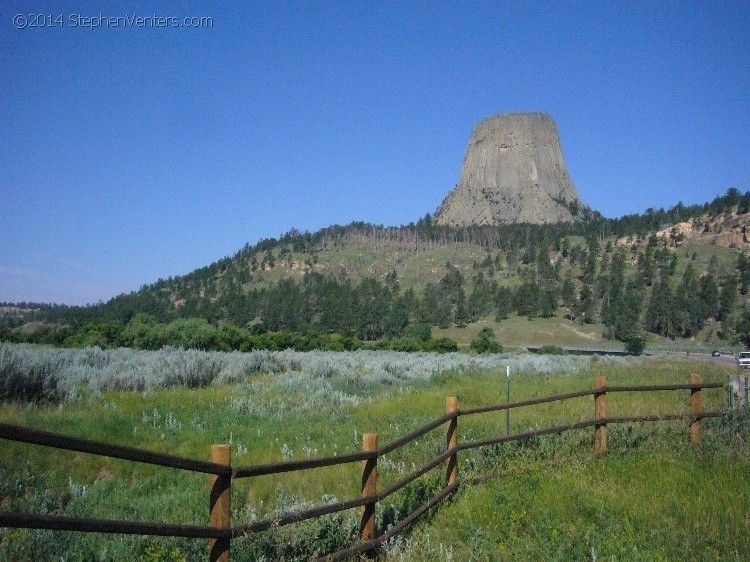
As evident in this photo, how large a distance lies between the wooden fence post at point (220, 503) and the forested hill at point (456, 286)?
45.9 meters

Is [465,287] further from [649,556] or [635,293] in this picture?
[649,556]

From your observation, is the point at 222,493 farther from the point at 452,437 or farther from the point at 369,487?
the point at 452,437

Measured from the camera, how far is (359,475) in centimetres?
930

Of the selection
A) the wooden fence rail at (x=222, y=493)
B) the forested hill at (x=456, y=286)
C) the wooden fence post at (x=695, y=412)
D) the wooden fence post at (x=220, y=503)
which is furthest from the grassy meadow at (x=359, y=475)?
the forested hill at (x=456, y=286)

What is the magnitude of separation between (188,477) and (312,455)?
2.14m

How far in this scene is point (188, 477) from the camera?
9.14 meters

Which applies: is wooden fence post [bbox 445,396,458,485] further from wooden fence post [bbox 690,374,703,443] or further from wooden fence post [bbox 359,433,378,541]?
wooden fence post [bbox 690,374,703,443]

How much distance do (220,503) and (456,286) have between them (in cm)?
12927

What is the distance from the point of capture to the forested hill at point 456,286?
3803 inches

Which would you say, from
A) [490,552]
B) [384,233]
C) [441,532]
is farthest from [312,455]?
[384,233]

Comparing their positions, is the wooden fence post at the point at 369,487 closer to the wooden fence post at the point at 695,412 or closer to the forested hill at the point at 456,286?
the wooden fence post at the point at 695,412

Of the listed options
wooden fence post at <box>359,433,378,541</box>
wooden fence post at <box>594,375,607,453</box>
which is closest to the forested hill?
wooden fence post at <box>594,375,607,453</box>

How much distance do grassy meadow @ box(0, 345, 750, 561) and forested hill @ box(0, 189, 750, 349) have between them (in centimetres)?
3582

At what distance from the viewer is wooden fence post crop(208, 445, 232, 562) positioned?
15.2 feet
